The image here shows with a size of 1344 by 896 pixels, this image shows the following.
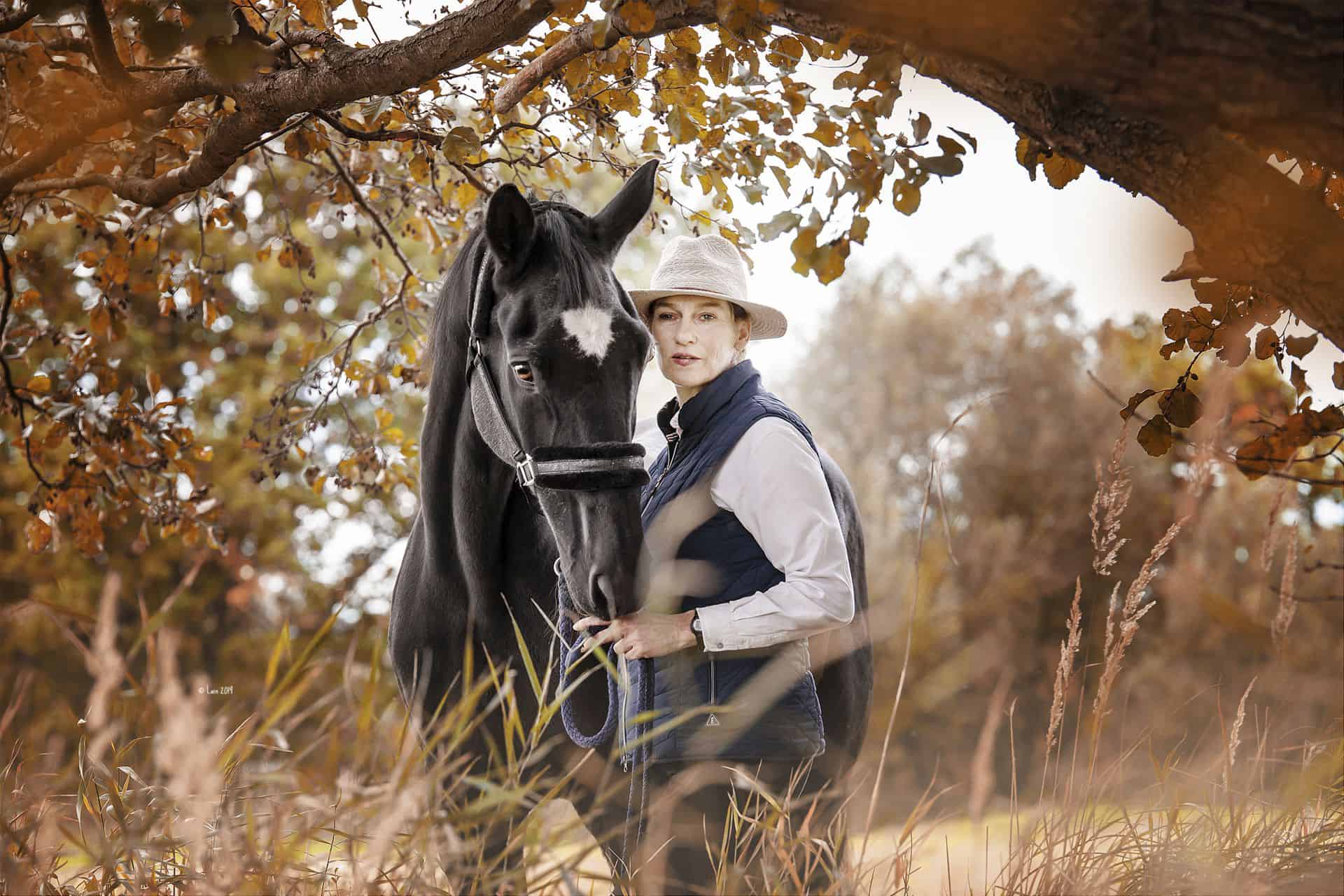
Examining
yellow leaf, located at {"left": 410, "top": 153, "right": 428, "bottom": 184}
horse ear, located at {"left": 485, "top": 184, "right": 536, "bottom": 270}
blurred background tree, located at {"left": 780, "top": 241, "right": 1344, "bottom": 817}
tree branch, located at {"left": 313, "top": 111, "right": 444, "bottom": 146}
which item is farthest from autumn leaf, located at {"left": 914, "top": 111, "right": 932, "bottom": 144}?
blurred background tree, located at {"left": 780, "top": 241, "right": 1344, "bottom": 817}

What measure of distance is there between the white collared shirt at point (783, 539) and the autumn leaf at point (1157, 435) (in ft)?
2.40

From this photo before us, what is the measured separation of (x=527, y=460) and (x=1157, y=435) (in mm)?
1541

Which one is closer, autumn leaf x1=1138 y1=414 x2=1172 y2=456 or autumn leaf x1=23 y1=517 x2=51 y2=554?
autumn leaf x1=1138 y1=414 x2=1172 y2=456

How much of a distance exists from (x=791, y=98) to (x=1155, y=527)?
16056 millimetres

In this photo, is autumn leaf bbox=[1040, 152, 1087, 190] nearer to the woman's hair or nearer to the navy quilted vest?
the navy quilted vest

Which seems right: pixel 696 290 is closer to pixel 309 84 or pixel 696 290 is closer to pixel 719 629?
pixel 719 629

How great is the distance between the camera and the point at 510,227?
98.7 inches

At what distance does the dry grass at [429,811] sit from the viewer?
1.61 meters

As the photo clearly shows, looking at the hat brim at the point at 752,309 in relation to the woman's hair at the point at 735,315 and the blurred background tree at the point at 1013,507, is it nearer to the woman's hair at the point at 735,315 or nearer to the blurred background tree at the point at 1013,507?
the woman's hair at the point at 735,315

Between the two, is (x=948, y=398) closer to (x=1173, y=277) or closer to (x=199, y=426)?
(x=199, y=426)

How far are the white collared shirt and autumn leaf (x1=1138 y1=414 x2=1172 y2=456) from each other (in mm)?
731

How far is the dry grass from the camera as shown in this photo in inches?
63.2

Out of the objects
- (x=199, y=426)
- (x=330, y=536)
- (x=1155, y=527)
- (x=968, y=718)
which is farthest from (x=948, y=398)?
(x=199, y=426)

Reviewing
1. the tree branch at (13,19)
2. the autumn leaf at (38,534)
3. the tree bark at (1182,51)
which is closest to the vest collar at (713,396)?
the tree bark at (1182,51)
